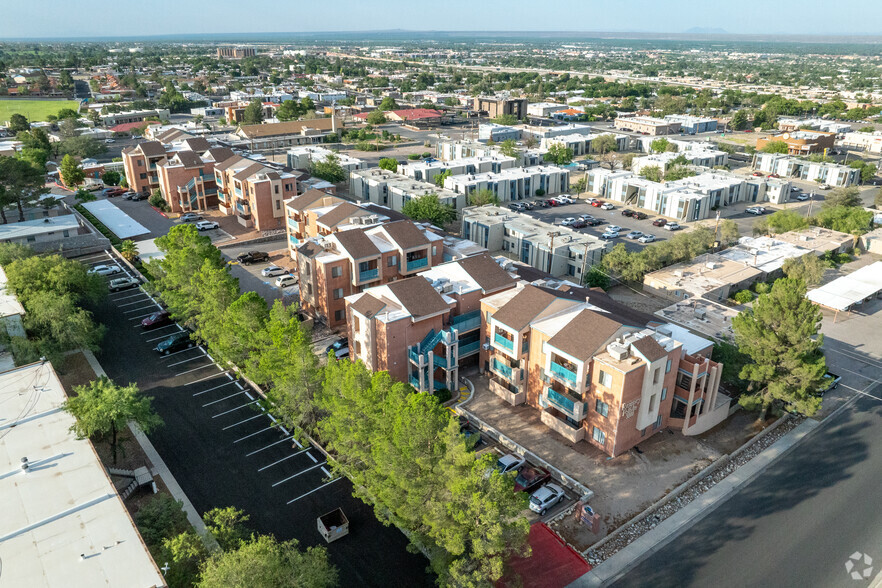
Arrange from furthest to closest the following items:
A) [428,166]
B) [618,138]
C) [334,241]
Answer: [618,138]
[428,166]
[334,241]

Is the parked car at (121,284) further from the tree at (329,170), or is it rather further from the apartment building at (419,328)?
the tree at (329,170)

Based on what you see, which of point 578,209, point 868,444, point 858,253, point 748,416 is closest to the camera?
point 868,444

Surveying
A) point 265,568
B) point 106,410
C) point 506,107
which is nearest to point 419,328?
point 106,410

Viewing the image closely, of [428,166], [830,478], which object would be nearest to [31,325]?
[830,478]

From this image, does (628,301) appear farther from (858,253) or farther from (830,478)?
(858,253)

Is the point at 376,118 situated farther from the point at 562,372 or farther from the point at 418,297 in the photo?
the point at 562,372

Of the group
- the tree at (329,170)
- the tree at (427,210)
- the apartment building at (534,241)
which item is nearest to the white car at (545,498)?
the apartment building at (534,241)

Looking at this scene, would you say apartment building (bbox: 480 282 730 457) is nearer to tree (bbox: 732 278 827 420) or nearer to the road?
tree (bbox: 732 278 827 420)
